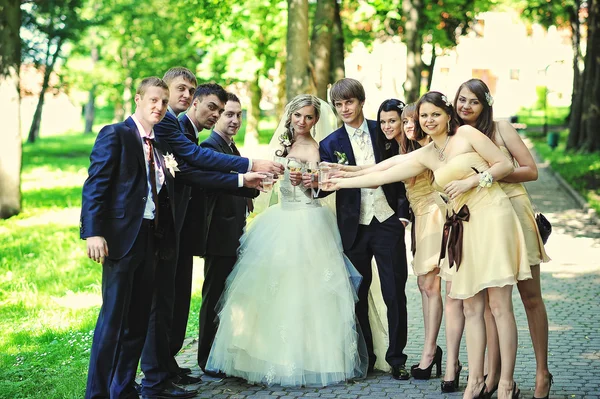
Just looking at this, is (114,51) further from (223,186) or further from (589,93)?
(223,186)

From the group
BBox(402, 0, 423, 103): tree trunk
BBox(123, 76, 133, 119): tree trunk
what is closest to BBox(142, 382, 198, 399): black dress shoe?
BBox(402, 0, 423, 103): tree trunk

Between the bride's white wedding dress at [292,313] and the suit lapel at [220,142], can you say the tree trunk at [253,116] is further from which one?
the bride's white wedding dress at [292,313]

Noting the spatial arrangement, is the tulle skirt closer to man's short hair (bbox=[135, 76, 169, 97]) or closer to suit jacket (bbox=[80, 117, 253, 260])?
suit jacket (bbox=[80, 117, 253, 260])

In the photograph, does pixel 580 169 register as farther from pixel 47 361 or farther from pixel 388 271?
pixel 47 361

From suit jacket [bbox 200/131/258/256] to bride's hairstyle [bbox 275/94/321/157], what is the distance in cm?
49

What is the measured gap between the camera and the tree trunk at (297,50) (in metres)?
16.5

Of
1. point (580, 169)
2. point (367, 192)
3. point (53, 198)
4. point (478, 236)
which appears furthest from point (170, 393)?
point (580, 169)

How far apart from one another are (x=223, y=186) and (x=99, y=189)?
1.41 m

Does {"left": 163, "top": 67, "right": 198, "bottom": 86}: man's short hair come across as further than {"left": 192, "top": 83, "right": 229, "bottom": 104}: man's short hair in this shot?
No

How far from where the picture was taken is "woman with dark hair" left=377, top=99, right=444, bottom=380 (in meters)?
7.29

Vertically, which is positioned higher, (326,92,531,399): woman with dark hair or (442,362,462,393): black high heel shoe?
(326,92,531,399): woman with dark hair

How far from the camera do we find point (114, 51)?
60656 millimetres

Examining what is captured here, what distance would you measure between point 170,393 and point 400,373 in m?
1.96

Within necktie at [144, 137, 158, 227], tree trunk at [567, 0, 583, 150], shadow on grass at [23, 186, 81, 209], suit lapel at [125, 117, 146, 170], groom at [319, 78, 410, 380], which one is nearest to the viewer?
suit lapel at [125, 117, 146, 170]
